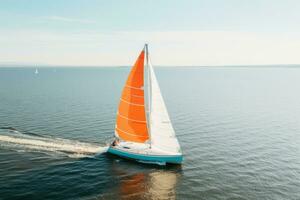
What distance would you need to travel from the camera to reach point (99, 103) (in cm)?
10488

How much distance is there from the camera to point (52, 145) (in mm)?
54594

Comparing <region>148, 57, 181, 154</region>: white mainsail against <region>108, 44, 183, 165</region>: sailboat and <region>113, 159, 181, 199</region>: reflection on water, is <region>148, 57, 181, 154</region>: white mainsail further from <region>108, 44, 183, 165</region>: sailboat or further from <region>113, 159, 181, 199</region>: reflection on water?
<region>113, 159, 181, 199</region>: reflection on water

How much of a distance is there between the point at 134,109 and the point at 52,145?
17.7 m

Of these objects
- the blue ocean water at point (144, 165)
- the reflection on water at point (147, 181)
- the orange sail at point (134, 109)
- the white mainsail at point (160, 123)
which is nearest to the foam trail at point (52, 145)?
the blue ocean water at point (144, 165)

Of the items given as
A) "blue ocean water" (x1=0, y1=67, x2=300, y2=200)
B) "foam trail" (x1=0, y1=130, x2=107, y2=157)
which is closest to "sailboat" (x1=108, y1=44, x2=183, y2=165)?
"blue ocean water" (x1=0, y1=67, x2=300, y2=200)

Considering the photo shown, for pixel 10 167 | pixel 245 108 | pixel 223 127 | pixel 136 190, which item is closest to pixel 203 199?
pixel 136 190

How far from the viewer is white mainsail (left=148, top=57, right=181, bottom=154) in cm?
4866

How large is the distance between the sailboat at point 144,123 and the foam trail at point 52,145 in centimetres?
469

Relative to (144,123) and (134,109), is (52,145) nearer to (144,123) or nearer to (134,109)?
(134,109)

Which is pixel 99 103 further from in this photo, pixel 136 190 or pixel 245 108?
pixel 136 190

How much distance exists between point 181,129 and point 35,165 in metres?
35.3

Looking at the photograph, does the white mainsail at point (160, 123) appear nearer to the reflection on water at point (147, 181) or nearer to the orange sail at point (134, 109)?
the orange sail at point (134, 109)

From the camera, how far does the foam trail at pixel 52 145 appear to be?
172 ft

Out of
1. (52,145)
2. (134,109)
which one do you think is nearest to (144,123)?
(134,109)
